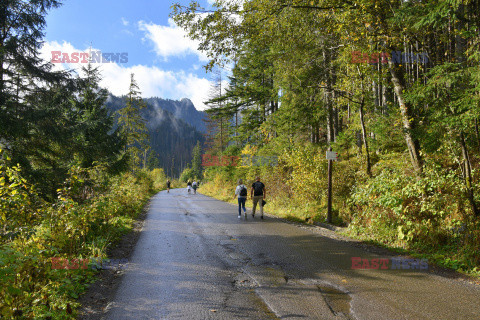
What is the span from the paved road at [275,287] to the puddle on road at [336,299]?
0.05 ft

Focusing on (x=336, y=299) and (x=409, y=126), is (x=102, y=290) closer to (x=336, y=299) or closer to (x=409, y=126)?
(x=336, y=299)

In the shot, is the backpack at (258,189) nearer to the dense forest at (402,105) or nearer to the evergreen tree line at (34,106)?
the dense forest at (402,105)

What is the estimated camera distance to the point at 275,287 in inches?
191

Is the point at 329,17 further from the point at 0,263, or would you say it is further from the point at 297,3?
the point at 0,263

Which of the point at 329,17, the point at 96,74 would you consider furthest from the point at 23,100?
the point at 329,17

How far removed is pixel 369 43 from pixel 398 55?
103 centimetres

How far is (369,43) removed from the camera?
8523 millimetres

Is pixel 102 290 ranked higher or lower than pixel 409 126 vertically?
lower

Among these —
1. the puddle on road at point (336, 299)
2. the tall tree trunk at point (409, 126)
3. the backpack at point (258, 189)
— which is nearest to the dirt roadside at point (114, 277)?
the puddle on road at point (336, 299)

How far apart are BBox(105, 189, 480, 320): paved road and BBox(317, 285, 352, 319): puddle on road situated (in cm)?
1

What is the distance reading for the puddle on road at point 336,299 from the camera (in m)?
4.01

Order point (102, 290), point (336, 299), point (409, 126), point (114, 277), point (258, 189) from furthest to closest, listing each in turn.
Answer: point (258, 189), point (409, 126), point (114, 277), point (102, 290), point (336, 299)

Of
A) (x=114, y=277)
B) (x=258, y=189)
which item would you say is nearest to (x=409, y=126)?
(x=258, y=189)

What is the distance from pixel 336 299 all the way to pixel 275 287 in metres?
1.02
